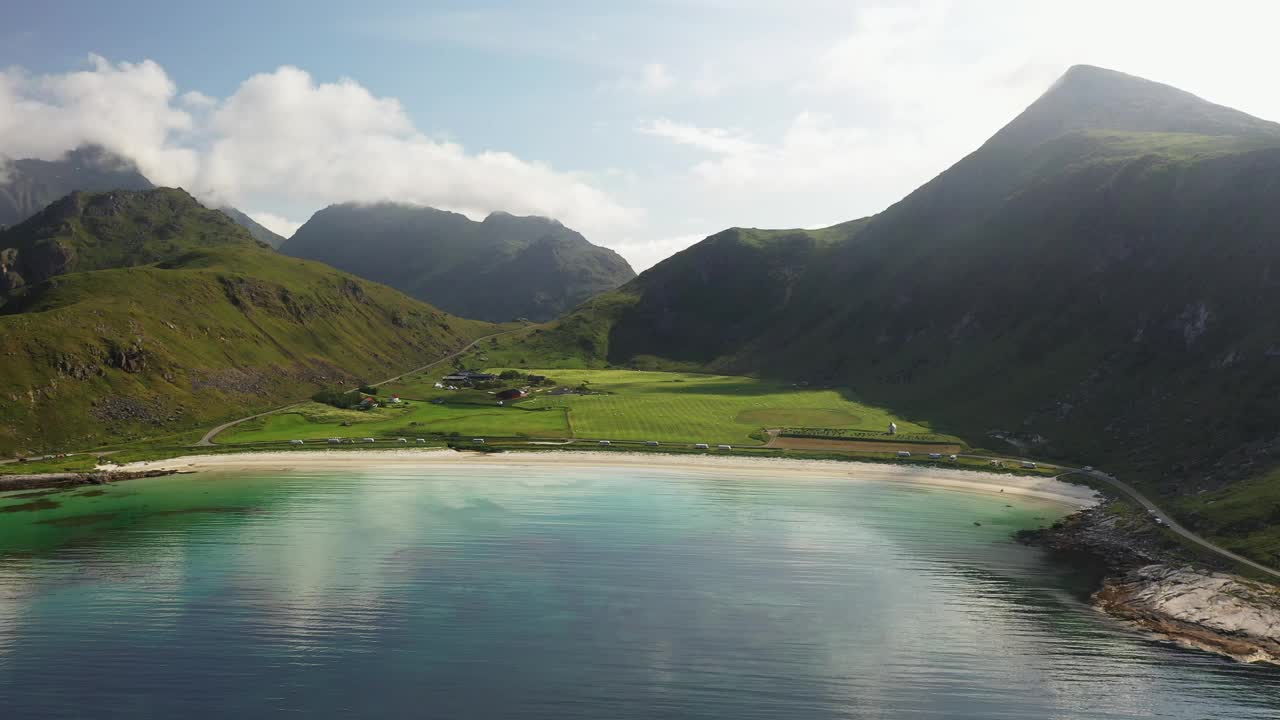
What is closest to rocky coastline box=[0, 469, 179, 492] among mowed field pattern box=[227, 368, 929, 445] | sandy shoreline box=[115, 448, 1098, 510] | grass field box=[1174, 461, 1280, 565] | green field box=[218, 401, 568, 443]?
sandy shoreline box=[115, 448, 1098, 510]

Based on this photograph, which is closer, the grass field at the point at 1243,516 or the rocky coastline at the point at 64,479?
the grass field at the point at 1243,516

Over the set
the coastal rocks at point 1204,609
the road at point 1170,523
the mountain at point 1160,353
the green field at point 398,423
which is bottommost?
the coastal rocks at point 1204,609

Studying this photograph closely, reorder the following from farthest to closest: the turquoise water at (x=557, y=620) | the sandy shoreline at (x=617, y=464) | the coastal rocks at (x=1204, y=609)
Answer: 1. the sandy shoreline at (x=617, y=464)
2. the coastal rocks at (x=1204, y=609)
3. the turquoise water at (x=557, y=620)

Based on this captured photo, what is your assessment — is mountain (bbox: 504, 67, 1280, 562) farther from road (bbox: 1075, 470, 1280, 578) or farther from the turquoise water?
the turquoise water

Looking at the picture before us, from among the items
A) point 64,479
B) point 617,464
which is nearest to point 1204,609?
point 617,464

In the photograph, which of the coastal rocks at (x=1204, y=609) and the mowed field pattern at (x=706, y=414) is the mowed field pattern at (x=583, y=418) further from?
the coastal rocks at (x=1204, y=609)

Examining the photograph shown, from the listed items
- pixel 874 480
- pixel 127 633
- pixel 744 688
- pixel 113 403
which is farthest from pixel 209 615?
pixel 113 403

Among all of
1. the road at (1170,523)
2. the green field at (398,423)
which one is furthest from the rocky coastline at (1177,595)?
the green field at (398,423)

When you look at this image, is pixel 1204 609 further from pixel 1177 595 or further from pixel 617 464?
pixel 617 464
